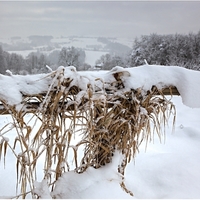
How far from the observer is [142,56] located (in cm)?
1018

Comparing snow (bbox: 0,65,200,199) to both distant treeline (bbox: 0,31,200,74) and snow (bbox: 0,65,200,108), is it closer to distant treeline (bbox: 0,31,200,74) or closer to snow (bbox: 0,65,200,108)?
snow (bbox: 0,65,200,108)

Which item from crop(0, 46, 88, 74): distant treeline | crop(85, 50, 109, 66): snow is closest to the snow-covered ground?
crop(0, 46, 88, 74): distant treeline

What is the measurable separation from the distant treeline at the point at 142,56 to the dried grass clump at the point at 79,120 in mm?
8704

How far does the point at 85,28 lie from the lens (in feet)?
69.2

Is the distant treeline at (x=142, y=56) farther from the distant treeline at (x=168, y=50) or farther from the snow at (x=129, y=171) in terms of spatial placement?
the snow at (x=129, y=171)

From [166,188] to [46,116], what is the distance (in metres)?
0.94

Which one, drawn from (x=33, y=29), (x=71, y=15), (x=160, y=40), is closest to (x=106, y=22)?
(x=71, y=15)

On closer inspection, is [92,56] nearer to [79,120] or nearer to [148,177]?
[148,177]

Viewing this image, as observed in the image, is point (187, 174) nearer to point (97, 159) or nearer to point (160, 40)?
point (97, 159)

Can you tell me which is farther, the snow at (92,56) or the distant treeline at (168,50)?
the snow at (92,56)

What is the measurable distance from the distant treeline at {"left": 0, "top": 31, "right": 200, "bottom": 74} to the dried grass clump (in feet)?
28.6

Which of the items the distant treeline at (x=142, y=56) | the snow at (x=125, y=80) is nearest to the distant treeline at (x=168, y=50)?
the distant treeline at (x=142, y=56)

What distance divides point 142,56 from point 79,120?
9.97 m

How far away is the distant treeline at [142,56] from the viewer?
9961mm
